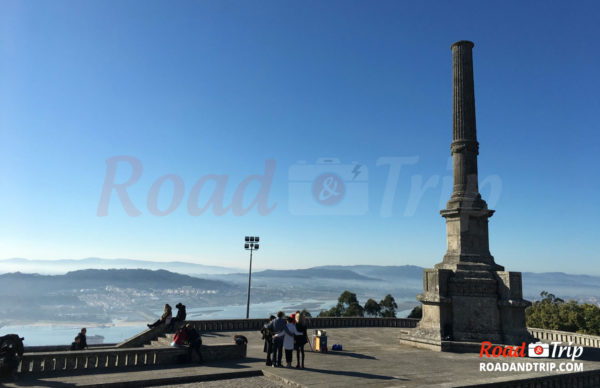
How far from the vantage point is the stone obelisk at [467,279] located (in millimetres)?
17422

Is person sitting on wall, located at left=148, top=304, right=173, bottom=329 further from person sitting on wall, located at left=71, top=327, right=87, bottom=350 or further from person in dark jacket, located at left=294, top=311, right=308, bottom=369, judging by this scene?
person in dark jacket, located at left=294, top=311, right=308, bottom=369

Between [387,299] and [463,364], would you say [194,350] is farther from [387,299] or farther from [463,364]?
[387,299]

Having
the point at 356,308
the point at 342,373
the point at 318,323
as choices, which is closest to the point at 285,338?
the point at 342,373

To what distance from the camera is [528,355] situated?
51.9 ft

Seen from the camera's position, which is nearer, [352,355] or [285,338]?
[285,338]

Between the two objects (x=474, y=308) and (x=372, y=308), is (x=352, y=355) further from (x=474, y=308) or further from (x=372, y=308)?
(x=372, y=308)

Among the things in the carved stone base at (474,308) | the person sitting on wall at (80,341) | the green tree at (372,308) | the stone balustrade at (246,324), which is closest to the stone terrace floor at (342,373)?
the carved stone base at (474,308)

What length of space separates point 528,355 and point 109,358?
16105 millimetres

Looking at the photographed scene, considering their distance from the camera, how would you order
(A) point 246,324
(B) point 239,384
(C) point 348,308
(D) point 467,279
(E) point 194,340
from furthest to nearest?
(C) point 348,308
(A) point 246,324
(D) point 467,279
(E) point 194,340
(B) point 239,384

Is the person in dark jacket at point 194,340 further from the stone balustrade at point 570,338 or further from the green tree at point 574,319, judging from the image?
the green tree at point 574,319

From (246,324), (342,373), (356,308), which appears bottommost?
(356,308)

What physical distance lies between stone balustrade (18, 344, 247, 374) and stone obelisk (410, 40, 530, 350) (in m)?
9.75

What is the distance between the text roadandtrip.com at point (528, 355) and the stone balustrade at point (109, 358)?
9.05 metres

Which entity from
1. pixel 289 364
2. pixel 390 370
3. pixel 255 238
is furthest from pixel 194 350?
pixel 255 238
